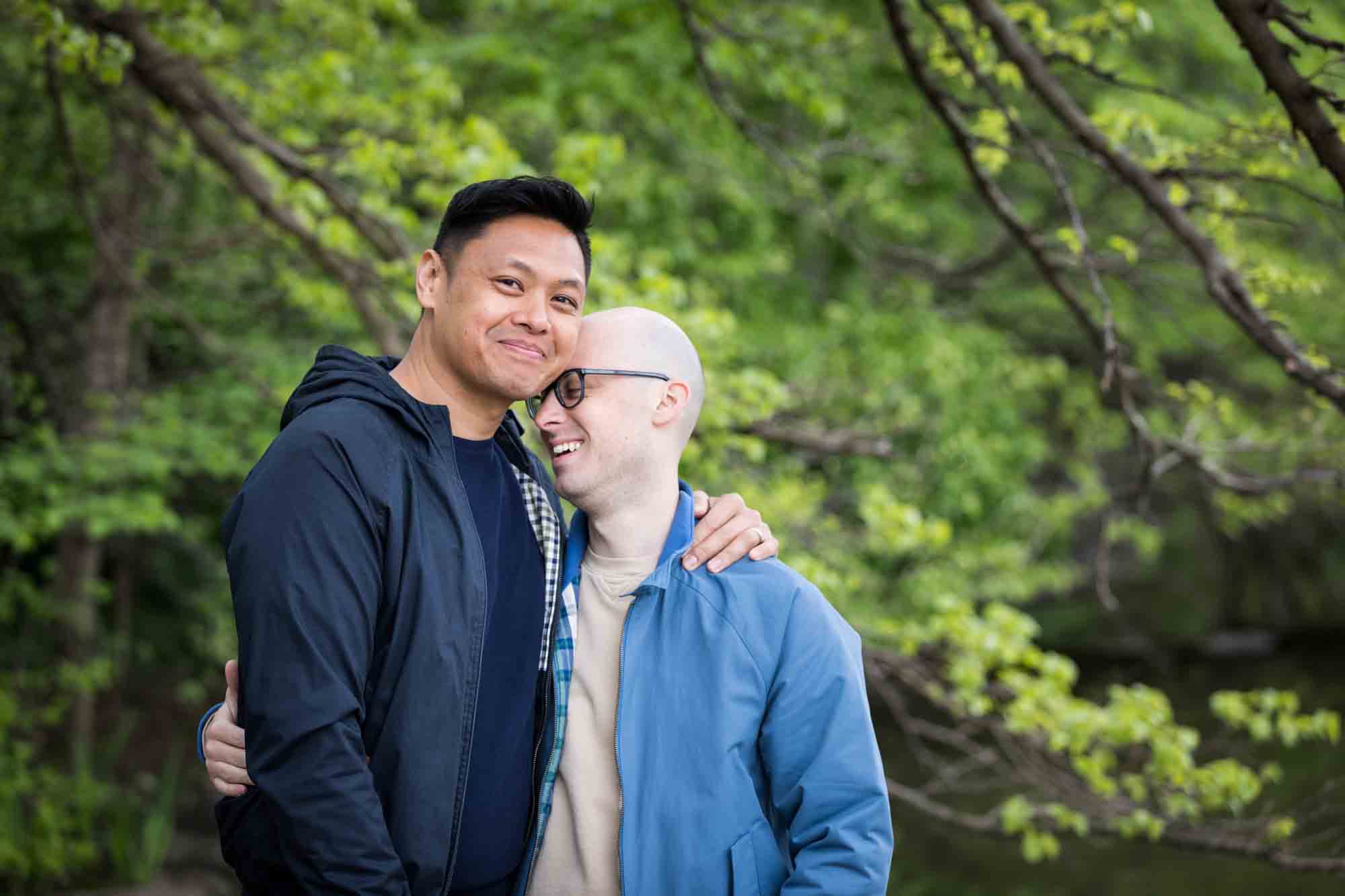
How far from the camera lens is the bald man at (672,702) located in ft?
7.31

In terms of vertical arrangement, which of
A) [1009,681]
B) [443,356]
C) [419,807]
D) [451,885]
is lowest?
[1009,681]

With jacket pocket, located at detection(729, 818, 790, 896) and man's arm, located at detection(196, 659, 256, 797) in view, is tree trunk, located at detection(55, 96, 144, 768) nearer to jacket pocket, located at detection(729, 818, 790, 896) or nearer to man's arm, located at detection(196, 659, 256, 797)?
man's arm, located at detection(196, 659, 256, 797)

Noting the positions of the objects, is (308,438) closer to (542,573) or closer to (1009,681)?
(542,573)

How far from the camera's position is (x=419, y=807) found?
2.16 m

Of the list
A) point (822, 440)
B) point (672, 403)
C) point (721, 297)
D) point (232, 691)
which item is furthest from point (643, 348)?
point (721, 297)

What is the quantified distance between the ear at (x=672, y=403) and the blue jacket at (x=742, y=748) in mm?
333

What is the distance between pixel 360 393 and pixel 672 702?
78 cm

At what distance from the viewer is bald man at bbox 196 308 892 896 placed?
2.23 metres

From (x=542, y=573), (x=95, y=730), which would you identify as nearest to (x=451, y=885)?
(x=542, y=573)

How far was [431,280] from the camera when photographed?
8.38 ft

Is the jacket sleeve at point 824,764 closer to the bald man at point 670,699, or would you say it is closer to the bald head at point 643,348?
the bald man at point 670,699

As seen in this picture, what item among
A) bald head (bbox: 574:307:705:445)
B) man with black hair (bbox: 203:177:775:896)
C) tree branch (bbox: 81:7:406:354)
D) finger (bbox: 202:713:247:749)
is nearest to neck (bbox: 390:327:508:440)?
man with black hair (bbox: 203:177:775:896)

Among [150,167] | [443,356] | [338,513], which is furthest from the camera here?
[150,167]

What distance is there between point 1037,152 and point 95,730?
958 centimetres
